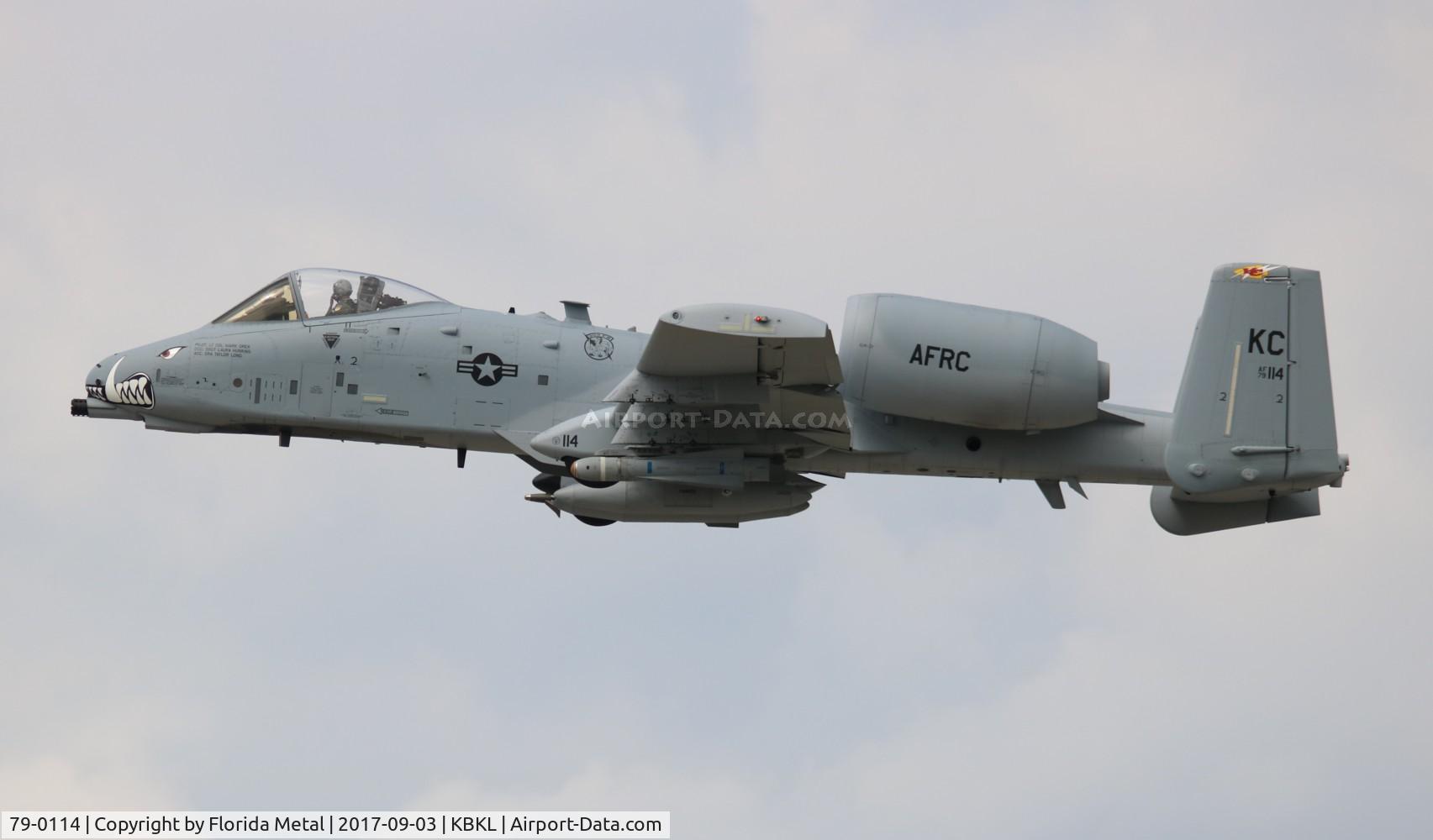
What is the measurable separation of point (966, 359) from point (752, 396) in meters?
2.28

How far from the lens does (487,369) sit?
20.7m

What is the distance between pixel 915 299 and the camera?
19.2m

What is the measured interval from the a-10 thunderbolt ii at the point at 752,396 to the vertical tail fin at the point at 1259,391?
0.07 feet

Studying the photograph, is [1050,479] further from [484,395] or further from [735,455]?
[484,395]

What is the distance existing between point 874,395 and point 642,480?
2712mm

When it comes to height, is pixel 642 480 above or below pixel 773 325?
below

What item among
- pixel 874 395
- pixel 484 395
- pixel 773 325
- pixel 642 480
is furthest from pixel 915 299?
pixel 484 395

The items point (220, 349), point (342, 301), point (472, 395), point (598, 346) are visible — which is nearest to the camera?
point (472, 395)

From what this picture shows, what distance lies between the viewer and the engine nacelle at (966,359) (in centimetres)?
1902

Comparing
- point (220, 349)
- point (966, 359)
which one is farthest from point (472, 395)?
point (966, 359)

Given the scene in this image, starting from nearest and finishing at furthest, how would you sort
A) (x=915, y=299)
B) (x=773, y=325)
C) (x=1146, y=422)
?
1. (x=773, y=325)
2. (x=915, y=299)
3. (x=1146, y=422)

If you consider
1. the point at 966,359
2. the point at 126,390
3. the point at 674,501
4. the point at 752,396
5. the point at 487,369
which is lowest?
the point at 674,501

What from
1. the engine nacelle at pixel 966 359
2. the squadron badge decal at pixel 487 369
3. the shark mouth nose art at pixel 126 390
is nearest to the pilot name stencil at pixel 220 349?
the shark mouth nose art at pixel 126 390

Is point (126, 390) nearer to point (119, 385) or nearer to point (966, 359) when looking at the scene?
point (119, 385)
